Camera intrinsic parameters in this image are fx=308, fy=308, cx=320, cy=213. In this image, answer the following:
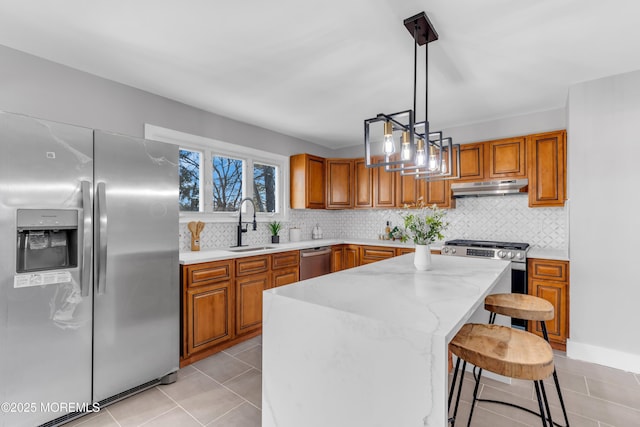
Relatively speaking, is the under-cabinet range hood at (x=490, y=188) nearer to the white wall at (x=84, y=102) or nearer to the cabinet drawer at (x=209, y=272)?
the cabinet drawer at (x=209, y=272)

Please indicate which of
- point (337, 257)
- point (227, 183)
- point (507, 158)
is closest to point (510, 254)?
point (507, 158)

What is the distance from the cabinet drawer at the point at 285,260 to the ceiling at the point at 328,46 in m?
1.70

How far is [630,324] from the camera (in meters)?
2.58

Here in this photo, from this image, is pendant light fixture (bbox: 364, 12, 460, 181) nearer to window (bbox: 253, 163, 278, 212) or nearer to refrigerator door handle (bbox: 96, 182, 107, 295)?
refrigerator door handle (bbox: 96, 182, 107, 295)

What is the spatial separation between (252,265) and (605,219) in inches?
130

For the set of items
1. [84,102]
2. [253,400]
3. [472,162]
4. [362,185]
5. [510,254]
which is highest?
[84,102]

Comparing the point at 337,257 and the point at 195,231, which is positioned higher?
the point at 195,231

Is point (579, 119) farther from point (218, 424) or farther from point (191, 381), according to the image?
point (191, 381)

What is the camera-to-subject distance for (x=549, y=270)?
3004 millimetres

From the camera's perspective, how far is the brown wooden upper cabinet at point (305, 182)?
173 inches

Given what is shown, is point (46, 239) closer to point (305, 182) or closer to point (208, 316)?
point (208, 316)

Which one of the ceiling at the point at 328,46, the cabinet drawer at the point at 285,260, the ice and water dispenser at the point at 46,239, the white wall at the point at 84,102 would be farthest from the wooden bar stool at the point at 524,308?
the white wall at the point at 84,102

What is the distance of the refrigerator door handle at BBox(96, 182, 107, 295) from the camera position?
2.01 m

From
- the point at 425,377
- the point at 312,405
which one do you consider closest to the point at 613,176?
the point at 425,377
